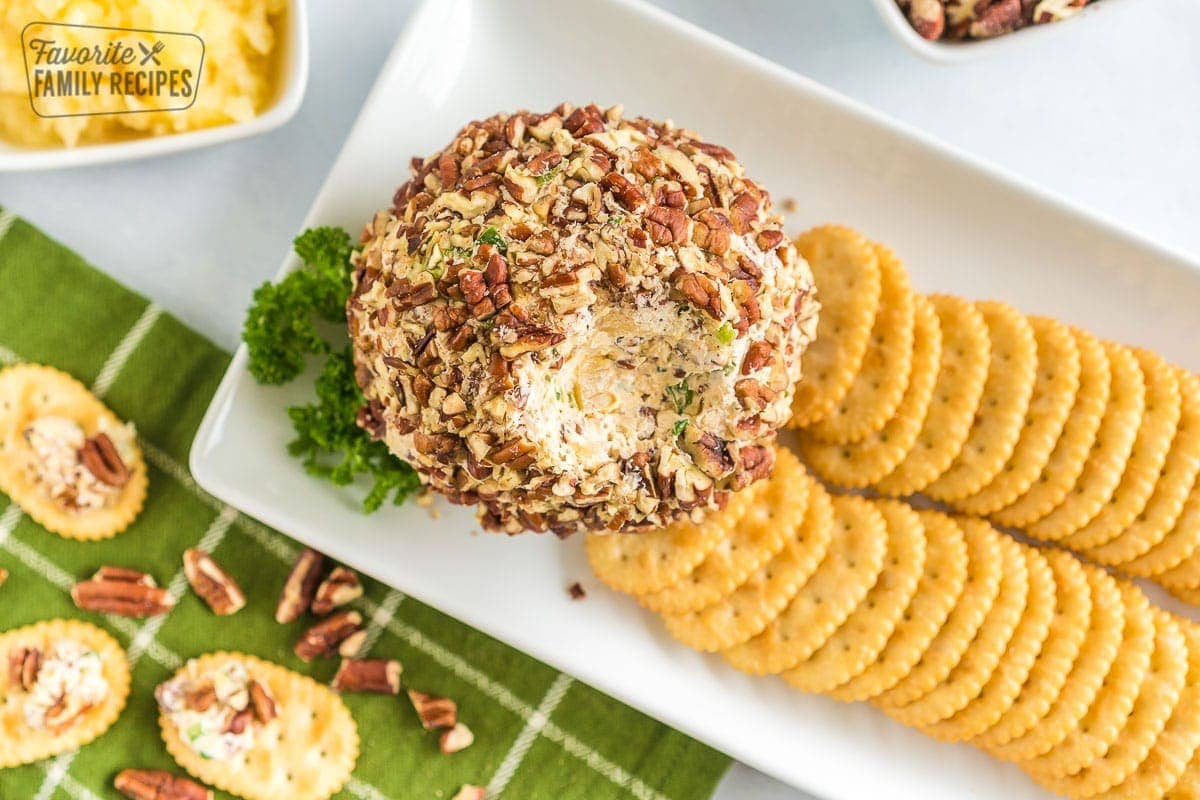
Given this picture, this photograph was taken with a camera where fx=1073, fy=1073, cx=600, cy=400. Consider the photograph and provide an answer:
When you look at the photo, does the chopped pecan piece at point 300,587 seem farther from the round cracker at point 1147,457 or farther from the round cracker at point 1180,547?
the round cracker at point 1180,547

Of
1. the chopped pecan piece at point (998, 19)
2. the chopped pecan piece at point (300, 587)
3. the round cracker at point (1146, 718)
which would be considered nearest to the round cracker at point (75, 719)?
the chopped pecan piece at point (300, 587)

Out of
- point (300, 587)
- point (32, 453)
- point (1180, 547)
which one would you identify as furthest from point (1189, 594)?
point (32, 453)

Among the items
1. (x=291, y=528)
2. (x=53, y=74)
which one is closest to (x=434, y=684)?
(x=291, y=528)

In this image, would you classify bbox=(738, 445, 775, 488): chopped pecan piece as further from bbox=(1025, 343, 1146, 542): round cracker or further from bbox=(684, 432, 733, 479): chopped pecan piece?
bbox=(1025, 343, 1146, 542): round cracker

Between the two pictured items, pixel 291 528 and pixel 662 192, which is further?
pixel 291 528

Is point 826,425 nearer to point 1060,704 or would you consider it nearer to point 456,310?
point 1060,704

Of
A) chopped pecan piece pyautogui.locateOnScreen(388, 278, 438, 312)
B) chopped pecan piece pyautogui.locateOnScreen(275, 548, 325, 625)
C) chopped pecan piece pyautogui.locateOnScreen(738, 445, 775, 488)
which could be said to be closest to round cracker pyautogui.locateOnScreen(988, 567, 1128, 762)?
chopped pecan piece pyautogui.locateOnScreen(738, 445, 775, 488)

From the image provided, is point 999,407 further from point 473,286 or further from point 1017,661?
point 473,286

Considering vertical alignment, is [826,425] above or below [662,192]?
below
